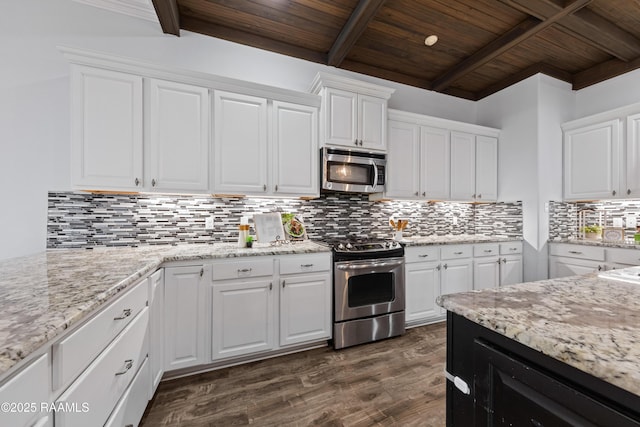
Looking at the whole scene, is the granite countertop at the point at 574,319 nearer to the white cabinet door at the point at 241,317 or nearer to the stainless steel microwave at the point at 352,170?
the white cabinet door at the point at 241,317

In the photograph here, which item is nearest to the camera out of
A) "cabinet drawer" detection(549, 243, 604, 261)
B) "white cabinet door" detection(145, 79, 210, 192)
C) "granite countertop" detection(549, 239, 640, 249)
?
"white cabinet door" detection(145, 79, 210, 192)

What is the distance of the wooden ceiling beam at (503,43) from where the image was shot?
2.32 meters

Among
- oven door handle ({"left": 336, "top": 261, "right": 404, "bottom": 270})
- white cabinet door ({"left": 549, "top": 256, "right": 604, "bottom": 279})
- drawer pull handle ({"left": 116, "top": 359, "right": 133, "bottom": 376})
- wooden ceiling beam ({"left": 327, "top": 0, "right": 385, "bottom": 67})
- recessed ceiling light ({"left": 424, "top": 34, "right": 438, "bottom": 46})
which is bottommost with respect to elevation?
drawer pull handle ({"left": 116, "top": 359, "right": 133, "bottom": 376})

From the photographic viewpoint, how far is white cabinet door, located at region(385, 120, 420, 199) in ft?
9.98

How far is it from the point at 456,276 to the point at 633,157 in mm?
2339

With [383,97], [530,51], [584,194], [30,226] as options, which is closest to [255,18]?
[383,97]

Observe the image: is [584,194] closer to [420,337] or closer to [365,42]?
[420,337]

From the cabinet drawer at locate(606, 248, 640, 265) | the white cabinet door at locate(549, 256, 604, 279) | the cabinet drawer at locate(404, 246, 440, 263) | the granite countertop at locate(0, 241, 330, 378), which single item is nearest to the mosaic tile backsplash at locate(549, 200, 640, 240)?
the white cabinet door at locate(549, 256, 604, 279)

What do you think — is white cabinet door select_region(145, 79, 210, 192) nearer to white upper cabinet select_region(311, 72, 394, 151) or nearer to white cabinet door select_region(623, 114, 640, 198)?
white upper cabinet select_region(311, 72, 394, 151)

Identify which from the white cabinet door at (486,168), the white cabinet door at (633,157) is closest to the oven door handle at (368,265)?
the white cabinet door at (486,168)

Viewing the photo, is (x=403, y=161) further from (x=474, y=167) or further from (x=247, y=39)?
(x=247, y=39)

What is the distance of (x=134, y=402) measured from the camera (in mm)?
1353

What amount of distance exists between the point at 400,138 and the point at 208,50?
7.46 ft

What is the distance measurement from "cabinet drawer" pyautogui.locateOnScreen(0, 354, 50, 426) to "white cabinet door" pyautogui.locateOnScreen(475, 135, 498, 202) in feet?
13.5
